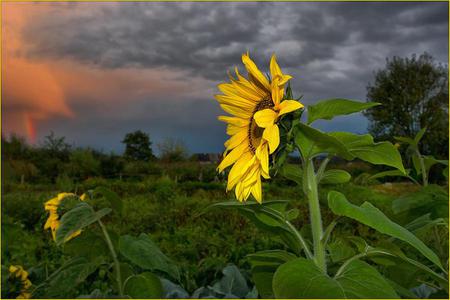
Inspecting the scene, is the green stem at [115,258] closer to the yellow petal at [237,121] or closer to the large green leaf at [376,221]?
the yellow petal at [237,121]

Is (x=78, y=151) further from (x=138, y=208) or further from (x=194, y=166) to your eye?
(x=138, y=208)

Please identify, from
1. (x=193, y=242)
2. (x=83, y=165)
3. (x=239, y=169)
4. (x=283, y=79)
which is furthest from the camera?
(x=83, y=165)

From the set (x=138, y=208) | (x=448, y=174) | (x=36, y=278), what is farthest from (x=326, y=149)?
(x=138, y=208)

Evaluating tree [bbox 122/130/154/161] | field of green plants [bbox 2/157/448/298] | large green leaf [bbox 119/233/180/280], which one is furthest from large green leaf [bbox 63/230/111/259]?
tree [bbox 122/130/154/161]

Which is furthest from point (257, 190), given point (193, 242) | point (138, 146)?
point (138, 146)

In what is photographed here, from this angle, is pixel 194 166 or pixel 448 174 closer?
pixel 448 174

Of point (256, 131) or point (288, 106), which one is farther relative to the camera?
point (256, 131)

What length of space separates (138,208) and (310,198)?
263 inches

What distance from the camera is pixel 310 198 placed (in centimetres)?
113

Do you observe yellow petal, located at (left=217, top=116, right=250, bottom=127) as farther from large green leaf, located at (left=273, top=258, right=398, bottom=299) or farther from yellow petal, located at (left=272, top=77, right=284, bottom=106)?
large green leaf, located at (left=273, top=258, right=398, bottom=299)

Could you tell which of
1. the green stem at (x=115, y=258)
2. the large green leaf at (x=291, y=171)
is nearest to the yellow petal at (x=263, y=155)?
the large green leaf at (x=291, y=171)

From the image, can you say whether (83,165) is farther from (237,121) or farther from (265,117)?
(265,117)

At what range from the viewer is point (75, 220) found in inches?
71.0

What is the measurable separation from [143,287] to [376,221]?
1151 millimetres
